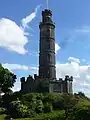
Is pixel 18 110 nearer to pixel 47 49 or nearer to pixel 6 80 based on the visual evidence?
pixel 6 80

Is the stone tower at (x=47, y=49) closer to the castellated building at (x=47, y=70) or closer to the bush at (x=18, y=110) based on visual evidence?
the castellated building at (x=47, y=70)

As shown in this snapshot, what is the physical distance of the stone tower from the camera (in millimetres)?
96625

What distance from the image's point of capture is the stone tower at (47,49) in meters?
96.6

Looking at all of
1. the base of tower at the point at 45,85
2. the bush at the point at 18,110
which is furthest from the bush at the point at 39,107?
the base of tower at the point at 45,85

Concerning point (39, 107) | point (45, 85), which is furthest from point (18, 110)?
point (45, 85)

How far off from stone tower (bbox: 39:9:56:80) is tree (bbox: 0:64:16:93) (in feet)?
24.0

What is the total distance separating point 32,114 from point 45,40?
1041 inches

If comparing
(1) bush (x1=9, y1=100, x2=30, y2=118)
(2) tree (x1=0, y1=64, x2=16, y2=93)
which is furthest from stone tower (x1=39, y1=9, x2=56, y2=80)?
(1) bush (x1=9, y1=100, x2=30, y2=118)

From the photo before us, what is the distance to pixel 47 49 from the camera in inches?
3834

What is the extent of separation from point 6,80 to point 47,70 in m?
10.3

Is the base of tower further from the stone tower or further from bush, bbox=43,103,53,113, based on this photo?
bush, bbox=43,103,53,113

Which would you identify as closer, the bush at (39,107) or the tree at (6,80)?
the bush at (39,107)

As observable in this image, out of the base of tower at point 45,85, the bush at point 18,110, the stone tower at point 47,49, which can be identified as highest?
the stone tower at point 47,49

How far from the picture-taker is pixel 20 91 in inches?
3743
